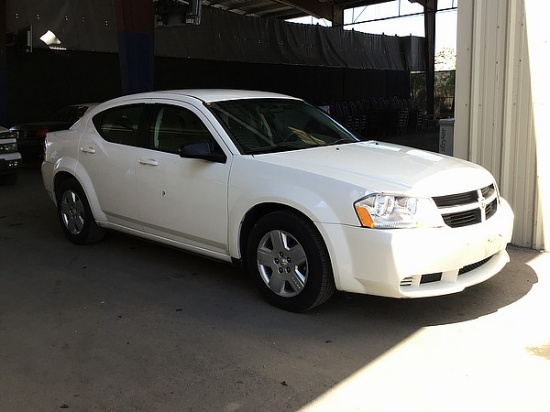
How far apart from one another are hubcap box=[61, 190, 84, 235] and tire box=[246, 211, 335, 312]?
2.47m

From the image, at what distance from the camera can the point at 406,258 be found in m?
3.80

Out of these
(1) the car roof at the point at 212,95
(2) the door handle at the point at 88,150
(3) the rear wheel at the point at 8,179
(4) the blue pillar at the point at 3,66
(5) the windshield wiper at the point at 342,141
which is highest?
(4) the blue pillar at the point at 3,66

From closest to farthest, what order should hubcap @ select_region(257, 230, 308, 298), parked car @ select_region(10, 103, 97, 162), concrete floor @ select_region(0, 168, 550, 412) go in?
concrete floor @ select_region(0, 168, 550, 412), hubcap @ select_region(257, 230, 308, 298), parked car @ select_region(10, 103, 97, 162)

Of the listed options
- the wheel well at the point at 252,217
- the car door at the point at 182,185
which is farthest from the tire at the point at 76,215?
the wheel well at the point at 252,217

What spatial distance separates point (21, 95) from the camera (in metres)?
16.8

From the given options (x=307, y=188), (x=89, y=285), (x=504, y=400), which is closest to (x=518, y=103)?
(x=307, y=188)

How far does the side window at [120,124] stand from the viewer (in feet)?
18.3

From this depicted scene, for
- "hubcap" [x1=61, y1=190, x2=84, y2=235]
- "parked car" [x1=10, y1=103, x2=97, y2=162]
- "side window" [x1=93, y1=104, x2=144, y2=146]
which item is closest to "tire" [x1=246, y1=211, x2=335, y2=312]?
"side window" [x1=93, y1=104, x2=144, y2=146]

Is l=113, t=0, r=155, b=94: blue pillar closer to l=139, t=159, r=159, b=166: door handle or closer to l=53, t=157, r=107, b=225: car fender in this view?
l=53, t=157, r=107, b=225: car fender

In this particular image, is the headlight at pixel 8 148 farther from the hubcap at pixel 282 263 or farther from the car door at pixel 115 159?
the hubcap at pixel 282 263

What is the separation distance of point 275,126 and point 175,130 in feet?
2.95

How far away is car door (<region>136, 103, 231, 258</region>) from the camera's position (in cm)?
473

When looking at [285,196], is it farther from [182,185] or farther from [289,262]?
[182,185]

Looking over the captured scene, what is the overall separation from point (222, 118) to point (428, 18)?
26.3 metres
